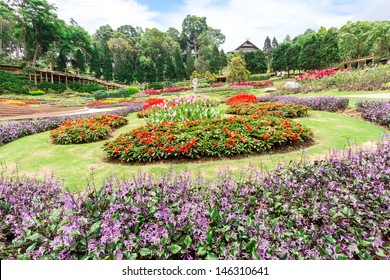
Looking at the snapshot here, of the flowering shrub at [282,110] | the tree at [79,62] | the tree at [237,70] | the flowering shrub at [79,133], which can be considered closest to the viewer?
the flowering shrub at [79,133]

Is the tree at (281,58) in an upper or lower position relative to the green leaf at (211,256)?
upper

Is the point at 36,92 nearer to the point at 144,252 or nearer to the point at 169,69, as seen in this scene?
the point at 169,69

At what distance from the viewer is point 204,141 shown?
5492 millimetres

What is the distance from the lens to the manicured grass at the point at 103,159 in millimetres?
4730

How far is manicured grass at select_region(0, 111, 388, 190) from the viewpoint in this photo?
4730mm

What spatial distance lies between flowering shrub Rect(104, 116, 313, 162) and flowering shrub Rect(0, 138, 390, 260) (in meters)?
2.38

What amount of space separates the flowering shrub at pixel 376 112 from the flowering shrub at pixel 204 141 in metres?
3.22

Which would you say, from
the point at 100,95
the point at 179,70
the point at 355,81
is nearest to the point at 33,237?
the point at 355,81

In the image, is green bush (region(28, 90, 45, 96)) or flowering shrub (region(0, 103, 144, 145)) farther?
green bush (region(28, 90, 45, 96))

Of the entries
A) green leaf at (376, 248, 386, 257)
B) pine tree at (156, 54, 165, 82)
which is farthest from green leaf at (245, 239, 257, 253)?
pine tree at (156, 54, 165, 82)

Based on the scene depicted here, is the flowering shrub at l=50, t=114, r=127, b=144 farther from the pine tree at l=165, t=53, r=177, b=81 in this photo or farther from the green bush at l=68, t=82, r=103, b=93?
the pine tree at l=165, t=53, r=177, b=81

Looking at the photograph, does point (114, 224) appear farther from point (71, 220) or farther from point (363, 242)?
point (363, 242)

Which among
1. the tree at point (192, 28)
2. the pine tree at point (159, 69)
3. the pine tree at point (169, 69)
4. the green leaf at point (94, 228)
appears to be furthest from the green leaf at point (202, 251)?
the tree at point (192, 28)

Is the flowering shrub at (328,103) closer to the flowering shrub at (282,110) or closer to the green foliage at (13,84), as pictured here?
the flowering shrub at (282,110)
